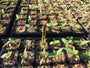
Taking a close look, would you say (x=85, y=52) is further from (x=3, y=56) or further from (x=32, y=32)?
(x=3, y=56)

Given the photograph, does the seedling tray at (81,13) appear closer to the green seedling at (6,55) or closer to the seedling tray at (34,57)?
the seedling tray at (34,57)

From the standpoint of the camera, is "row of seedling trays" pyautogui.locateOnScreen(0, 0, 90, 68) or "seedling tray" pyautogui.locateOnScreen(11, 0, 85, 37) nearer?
"row of seedling trays" pyautogui.locateOnScreen(0, 0, 90, 68)

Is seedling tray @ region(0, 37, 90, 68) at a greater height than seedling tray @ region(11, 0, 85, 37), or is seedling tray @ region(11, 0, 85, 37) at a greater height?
seedling tray @ region(11, 0, 85, 37)

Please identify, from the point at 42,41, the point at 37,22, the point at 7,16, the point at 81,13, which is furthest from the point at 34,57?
the point at 81,13

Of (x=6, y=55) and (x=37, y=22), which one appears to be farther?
(x=37, y=22)

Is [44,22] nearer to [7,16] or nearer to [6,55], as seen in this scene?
[7,16]

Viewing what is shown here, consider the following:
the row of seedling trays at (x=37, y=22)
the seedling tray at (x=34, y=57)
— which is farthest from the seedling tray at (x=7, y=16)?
the seedling tray at (x=34, y=57)

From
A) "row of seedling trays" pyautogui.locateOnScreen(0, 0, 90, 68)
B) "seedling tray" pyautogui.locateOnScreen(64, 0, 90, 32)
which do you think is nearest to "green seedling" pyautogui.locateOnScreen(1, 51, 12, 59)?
"row of seedling trays" pyautogui.locateOnScreen(0, 0, 90, 68)

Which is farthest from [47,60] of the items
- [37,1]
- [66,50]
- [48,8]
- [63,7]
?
[37,1]

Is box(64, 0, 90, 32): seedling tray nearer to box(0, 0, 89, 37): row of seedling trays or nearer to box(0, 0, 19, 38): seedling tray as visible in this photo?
box(0, 0, 89, 37): row of seedling trays
